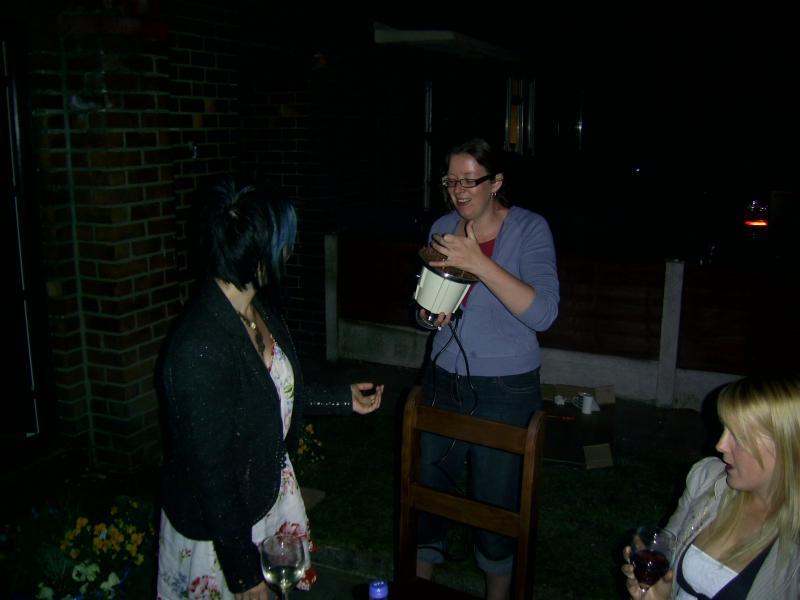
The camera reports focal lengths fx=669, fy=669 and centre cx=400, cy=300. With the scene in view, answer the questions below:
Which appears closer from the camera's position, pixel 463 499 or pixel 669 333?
pixel 463 499

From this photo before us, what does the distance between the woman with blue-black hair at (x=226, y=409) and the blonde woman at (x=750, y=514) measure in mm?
1139

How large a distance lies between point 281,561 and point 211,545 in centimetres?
33

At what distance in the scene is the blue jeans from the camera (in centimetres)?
271

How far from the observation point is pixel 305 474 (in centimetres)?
429

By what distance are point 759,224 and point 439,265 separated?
8.03 m

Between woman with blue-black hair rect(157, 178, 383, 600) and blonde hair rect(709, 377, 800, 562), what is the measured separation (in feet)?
4.58

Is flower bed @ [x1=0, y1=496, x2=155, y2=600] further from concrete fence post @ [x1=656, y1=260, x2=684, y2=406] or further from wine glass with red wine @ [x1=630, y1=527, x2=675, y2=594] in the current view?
concrete fence post @ [x1=656, y1=260, x2=684, y2=406]

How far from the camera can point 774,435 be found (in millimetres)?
1964

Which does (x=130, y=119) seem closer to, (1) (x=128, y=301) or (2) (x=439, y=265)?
(1) (x=128, y=301)

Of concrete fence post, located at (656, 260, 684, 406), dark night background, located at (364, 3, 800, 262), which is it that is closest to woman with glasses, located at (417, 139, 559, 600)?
concrete fence post, located at (656, 260, 684, 406)

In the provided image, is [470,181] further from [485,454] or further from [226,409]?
[226,409]

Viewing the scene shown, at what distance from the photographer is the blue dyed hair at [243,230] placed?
1839 millimetres

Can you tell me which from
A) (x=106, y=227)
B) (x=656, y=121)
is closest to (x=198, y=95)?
(x=106, y=227)

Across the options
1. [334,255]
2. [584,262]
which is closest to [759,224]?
[584,262]
